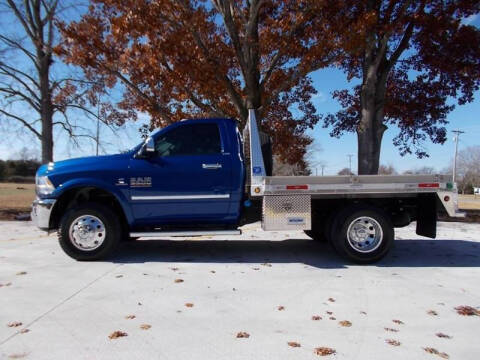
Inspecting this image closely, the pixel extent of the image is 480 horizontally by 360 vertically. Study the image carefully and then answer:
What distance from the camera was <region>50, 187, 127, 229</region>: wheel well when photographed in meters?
5.89

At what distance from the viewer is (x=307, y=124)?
13.8m

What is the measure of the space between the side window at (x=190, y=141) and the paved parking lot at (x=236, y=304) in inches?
66.7

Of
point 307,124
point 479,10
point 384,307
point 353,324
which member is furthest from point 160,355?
→ point 479,10

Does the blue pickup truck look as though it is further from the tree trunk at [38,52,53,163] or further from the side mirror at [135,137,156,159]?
the tree trunk at [38,52,53,163]

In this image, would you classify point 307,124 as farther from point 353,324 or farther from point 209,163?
point 353,324

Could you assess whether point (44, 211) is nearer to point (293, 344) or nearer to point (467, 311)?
point (293, 344)

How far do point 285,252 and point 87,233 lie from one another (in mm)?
3217

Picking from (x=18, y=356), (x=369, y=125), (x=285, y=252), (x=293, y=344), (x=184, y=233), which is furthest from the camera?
(x=369, y=125)

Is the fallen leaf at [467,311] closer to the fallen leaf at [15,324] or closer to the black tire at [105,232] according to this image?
the fallen leaf at [15,324]

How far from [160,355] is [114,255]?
364 cm

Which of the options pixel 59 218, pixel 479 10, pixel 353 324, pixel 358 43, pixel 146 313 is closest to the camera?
pixel 353 324

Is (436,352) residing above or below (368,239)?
below

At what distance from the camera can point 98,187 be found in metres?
5.73

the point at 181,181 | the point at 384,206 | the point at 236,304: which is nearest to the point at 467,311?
the point at 236,304
